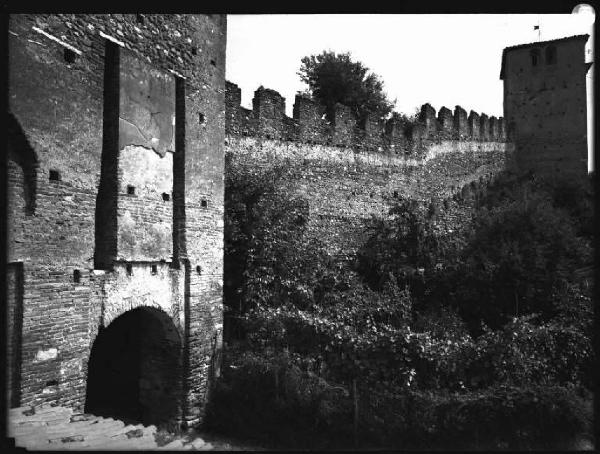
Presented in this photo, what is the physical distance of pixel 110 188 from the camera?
6.68 m

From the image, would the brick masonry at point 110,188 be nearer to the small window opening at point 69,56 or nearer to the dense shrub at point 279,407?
the small window opening at point 69,56

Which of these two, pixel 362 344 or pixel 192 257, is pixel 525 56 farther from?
pixel 192 257

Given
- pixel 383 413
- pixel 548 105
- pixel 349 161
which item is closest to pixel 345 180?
pixel 349 161

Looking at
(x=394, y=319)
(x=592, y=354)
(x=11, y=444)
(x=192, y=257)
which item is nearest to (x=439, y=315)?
(x=394, y=319)

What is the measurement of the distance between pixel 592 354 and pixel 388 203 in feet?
23.1

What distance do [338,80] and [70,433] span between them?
17154 mm

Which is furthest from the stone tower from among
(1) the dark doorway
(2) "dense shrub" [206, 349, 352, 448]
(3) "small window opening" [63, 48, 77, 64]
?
(3) "small window opening" [63, 48, 77, 64]

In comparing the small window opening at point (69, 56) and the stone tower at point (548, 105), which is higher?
the stone tower at point (548, 105)

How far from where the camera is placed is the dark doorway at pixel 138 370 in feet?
25.9

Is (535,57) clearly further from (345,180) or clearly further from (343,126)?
(345,180)

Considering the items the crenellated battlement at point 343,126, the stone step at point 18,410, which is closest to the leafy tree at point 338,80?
the crenellated battlement at point 343,126

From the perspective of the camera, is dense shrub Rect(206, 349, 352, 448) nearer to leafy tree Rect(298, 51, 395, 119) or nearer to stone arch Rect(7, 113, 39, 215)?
stone arch Rect(7, 113, 39, 215)

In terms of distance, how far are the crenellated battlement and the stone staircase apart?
290 inches

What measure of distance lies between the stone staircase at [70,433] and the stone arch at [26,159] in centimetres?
222
